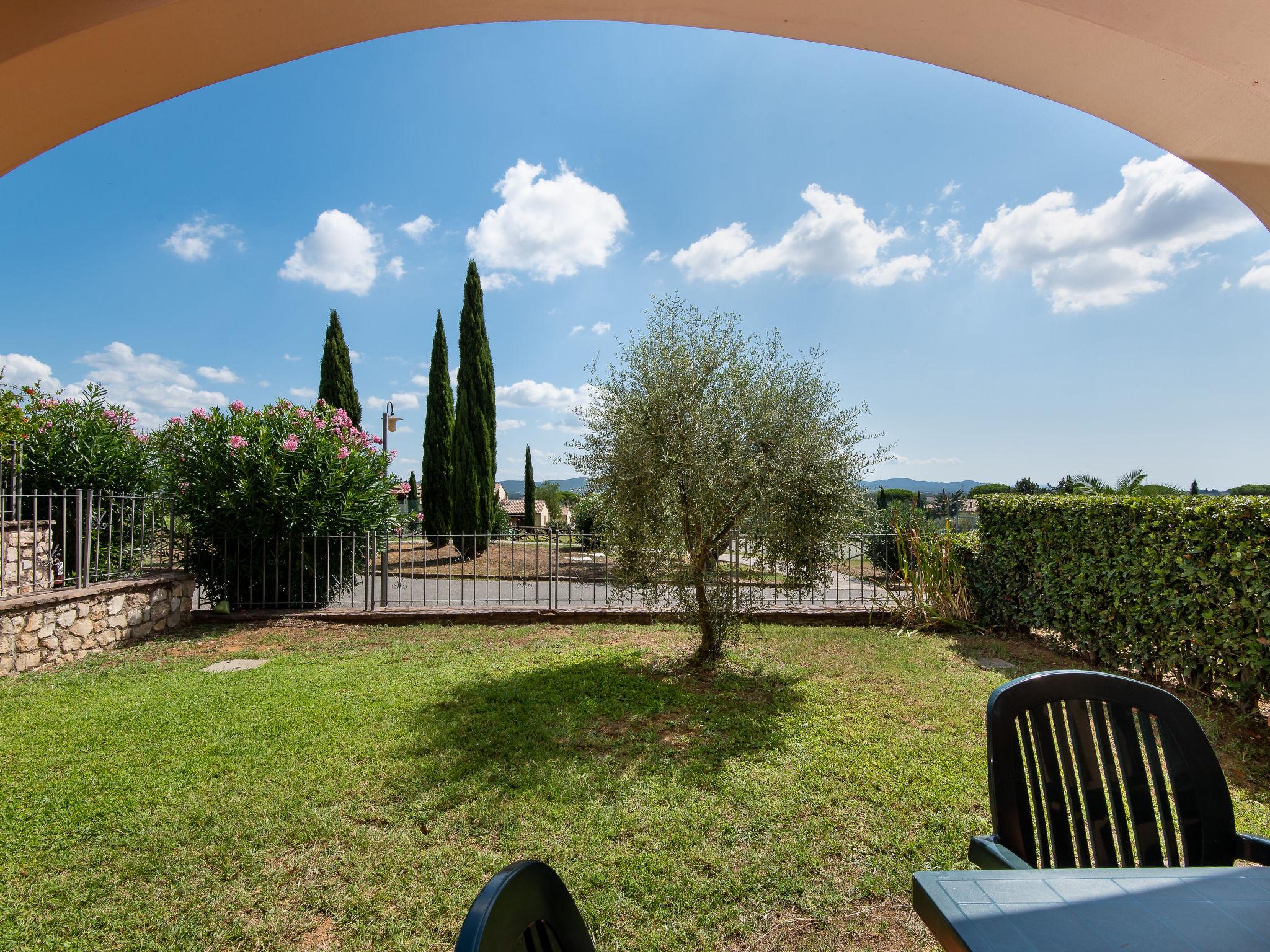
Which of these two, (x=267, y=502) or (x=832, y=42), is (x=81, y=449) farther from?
(x=832, y=42)

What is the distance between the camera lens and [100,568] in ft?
23.0

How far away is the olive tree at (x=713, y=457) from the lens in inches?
195

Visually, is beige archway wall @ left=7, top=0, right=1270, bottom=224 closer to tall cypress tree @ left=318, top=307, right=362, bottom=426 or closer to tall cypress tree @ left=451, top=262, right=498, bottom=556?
tall cypress tree @ left=451, top=262, right=498, bottom=556

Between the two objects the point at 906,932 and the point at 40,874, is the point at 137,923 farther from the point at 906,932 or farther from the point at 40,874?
the point at 906,932

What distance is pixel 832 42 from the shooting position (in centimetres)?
161

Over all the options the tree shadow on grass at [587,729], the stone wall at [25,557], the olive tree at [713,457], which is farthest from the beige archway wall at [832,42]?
the stone wall at [25,557]

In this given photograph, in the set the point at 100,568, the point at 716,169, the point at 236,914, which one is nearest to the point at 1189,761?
the point at 236,914

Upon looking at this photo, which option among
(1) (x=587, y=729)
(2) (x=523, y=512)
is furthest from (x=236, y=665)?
(2) (x=523, y=512)

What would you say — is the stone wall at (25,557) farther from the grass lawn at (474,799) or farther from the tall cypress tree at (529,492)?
the tall cypress tree at (529,492)

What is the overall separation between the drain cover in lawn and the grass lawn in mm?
192

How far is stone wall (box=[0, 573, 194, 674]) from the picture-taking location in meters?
5.30

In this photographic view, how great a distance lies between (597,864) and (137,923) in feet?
5.77

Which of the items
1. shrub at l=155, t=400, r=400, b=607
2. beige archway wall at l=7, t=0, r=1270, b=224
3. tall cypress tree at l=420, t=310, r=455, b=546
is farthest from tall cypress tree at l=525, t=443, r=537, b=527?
beige archway wall at l=7, t=0, r=1270, b=224

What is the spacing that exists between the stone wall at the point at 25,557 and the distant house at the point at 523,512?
2114 cm
